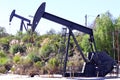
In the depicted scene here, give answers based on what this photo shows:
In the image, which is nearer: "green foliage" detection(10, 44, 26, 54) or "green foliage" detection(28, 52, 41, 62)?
"green foliage" detection(28, 52, 41, 62)

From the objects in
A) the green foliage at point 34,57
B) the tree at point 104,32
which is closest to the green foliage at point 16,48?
the tree at point 104,32

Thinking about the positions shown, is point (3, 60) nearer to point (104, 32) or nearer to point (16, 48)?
point (16, 48)

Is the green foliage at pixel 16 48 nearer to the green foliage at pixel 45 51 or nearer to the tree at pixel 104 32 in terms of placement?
the green foliage at pixel 45 51

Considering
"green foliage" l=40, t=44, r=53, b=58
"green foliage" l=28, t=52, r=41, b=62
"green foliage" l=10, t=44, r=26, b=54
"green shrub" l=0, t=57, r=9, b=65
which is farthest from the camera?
"green foliage" l=10, t=44, r=26, b=54

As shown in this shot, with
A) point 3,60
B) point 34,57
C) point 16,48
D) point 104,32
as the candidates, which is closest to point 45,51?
point 34,57

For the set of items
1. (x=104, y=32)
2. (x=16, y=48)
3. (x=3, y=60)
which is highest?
(x=104, y=32)

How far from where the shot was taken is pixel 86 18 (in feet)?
167

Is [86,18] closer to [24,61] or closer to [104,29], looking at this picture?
[104,29]

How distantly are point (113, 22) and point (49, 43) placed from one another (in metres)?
7.57

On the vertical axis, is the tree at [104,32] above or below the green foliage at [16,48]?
above

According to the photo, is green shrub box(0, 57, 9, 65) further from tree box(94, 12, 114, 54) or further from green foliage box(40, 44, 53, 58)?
tree box(94, 12, 114, 54)

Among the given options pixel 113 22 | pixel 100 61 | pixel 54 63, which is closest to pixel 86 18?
pixel 113 22

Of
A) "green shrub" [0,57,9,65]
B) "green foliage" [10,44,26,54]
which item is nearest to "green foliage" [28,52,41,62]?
"green shrub" [0,57,9,65]

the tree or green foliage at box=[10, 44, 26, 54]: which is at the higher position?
the tree
